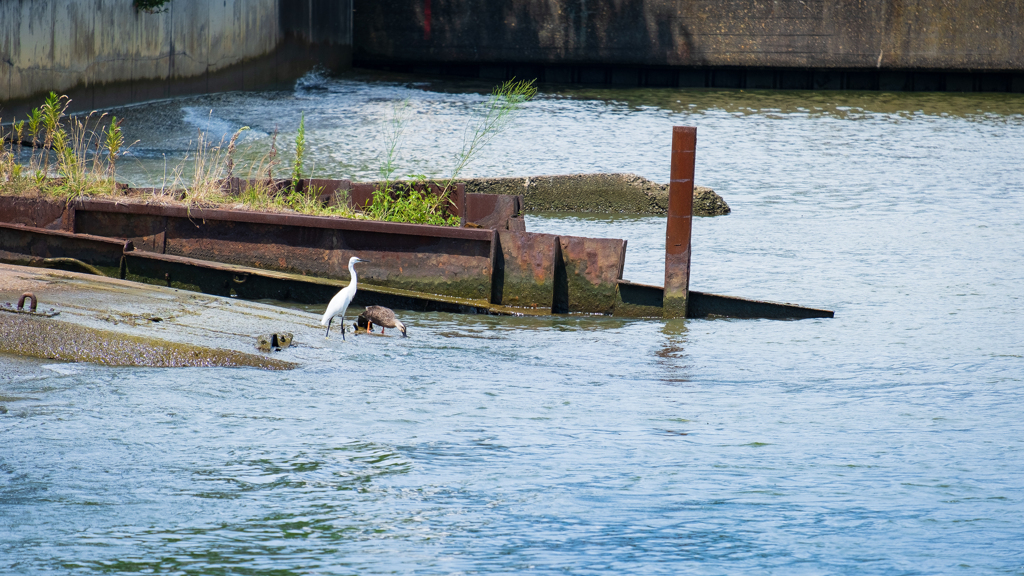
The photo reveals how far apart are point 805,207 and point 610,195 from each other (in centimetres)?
277

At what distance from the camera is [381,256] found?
34.3 feet

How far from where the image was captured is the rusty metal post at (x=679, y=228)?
9953 mm

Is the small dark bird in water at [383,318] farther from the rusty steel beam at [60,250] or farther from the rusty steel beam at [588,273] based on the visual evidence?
the rusty steel beam at [60,250]

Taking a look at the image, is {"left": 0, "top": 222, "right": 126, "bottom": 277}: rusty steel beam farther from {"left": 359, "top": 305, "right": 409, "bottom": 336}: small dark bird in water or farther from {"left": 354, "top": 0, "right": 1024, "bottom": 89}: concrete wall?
{"left": 354, "top": 0, "right": 1024, "bottom": 89}: concrete wall

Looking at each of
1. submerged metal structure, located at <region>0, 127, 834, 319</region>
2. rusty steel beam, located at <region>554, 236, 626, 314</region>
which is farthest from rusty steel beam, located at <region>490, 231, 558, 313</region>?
rusty steel beam, located at <region>554, 236, 626, 314</region>

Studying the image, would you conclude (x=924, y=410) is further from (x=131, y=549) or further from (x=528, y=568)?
(x=131, y=549)

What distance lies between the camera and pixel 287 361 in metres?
8.07

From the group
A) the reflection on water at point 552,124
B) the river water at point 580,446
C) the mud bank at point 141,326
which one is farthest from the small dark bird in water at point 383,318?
the reflection on water at point 552,124

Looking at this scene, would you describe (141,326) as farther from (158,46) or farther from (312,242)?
(158,46)

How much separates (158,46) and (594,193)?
32.3 ft

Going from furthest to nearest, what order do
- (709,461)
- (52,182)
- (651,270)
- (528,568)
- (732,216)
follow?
(732,216) → (651,270) → (52,182) → (709,461) → (528,568)

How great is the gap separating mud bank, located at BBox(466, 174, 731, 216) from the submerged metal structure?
4.73 metres

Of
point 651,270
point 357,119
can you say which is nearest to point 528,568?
point 651,270

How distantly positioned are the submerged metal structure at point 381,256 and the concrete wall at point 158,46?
7138 mm
